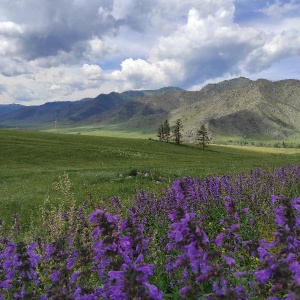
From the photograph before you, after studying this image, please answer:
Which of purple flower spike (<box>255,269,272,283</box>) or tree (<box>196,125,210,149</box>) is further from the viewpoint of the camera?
tree (<box>196,125,210,149</box>)

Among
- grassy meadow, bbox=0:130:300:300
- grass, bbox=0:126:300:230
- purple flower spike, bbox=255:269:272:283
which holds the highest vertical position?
purple flower spike, bbox=255:269:272:283

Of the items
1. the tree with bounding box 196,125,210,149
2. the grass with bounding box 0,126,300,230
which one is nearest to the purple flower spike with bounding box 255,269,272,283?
the grass with bounding box 0,126,300,230

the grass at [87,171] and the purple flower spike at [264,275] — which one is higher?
the purple flower spike at [264,275]

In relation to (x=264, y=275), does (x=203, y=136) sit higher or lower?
lower

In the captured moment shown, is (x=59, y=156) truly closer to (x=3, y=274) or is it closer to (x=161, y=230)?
(x=161, y=230)

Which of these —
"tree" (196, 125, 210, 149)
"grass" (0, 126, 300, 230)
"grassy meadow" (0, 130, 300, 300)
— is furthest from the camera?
"tree" (196, 125, 210, 149)

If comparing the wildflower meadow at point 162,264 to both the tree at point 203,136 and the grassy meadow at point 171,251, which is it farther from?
the tree at point 203,136

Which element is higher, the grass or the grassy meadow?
the grassy meadow

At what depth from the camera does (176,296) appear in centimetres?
505

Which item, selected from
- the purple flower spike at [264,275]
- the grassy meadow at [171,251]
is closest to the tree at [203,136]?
the grassy meadow at [171,251]

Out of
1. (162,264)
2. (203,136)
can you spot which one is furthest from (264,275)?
(203,136)

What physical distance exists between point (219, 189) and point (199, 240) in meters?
8.16

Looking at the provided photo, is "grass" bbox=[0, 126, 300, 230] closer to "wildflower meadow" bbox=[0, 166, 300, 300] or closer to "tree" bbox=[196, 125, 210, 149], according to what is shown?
"wildflower meadow" bbox=[0, 166, 300, 300]

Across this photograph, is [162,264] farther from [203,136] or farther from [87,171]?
[203,136]
